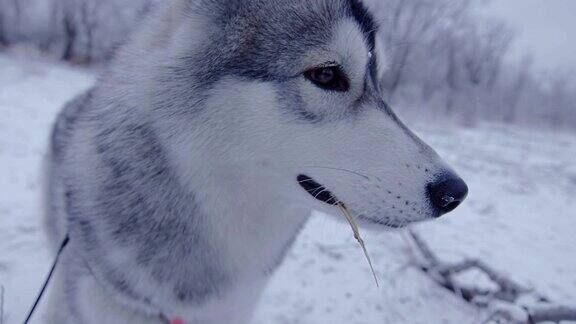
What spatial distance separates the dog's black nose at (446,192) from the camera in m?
1.30

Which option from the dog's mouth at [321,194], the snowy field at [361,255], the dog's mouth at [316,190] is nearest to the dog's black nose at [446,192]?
the dog's mouth at [321,194]

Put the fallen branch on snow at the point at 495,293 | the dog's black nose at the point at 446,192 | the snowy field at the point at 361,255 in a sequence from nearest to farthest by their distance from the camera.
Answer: the dog's black nose at the point at 446,192 → the fallen branch on snow at the point at 495,293 → the snowy field at the point at 361,255

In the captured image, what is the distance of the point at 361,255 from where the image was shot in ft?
11.7

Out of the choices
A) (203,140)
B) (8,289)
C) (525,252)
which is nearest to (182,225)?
(203,140)

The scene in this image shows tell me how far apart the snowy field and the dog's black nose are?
165cm

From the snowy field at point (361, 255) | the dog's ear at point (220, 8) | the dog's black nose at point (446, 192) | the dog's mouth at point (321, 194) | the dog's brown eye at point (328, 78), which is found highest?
the dog's ear at point (220, 8)

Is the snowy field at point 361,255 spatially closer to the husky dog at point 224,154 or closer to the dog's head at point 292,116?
the husky dog at point 224,154

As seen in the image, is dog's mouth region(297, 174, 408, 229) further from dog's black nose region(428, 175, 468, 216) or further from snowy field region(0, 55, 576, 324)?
snowy field region(0, 55, 576, 324)

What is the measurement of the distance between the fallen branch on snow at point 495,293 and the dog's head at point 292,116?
64.3 inches

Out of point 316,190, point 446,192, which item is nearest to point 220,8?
point 316,190

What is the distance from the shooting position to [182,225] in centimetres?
142

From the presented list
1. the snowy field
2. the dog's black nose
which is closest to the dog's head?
the dog's black nose

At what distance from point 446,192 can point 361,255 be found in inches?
95.2

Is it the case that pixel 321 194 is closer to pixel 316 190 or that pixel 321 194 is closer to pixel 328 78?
pixel 316 190
